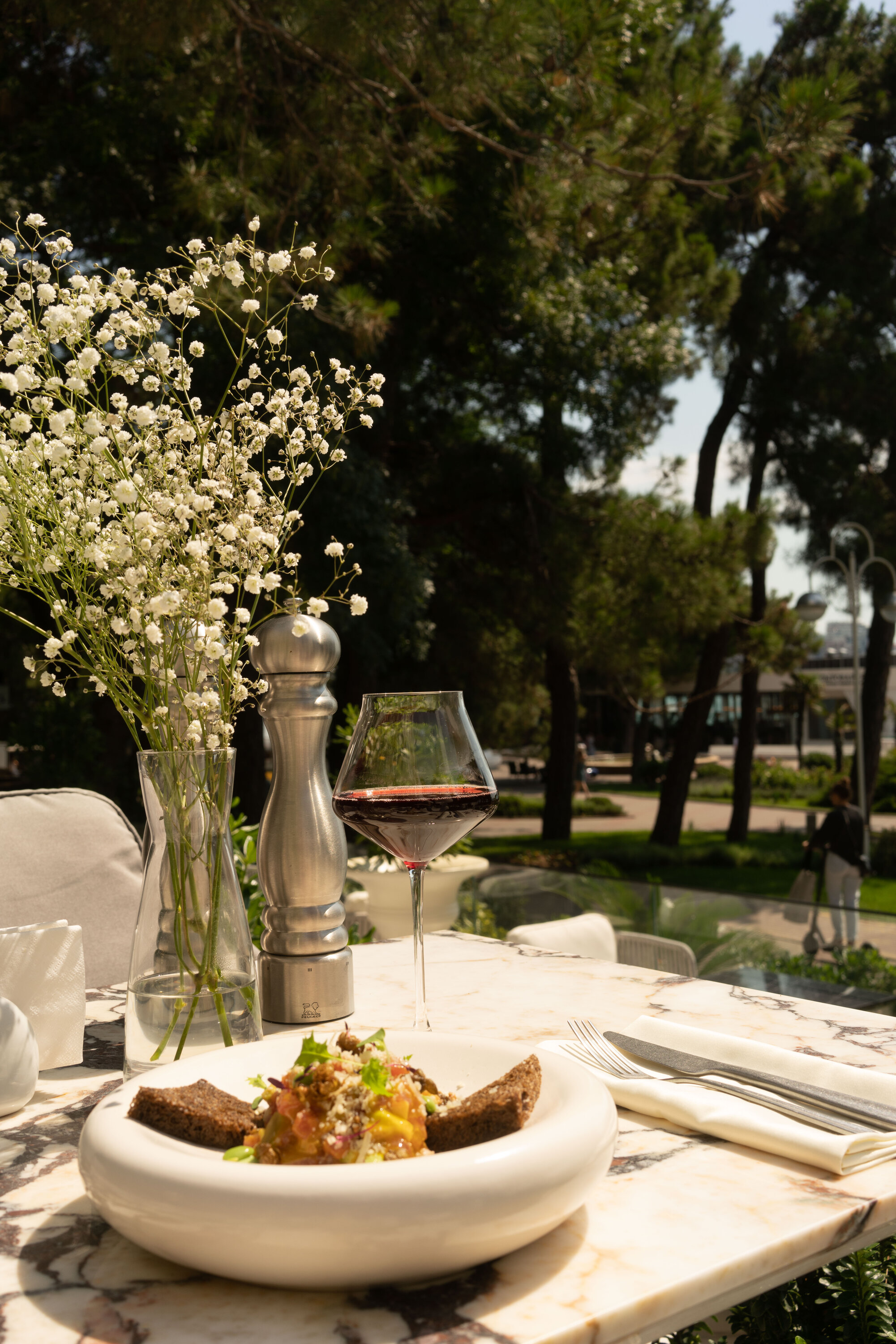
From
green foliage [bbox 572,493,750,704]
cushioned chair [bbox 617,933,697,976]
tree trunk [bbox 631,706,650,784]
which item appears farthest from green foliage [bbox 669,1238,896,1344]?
tree trunk [bbox 631,706,650,784]

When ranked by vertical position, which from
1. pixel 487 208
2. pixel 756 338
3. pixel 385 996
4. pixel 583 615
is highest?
pixel 756 338

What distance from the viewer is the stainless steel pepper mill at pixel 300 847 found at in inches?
53.7

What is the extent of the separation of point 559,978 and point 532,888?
305 cm

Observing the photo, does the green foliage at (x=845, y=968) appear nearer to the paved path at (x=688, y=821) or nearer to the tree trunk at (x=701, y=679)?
the tree trunk at (x=701, y=679)

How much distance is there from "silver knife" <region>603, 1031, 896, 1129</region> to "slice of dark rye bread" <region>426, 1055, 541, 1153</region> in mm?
319

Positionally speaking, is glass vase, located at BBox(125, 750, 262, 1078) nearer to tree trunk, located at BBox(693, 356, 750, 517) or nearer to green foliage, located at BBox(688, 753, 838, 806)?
tree trunk, located at BBox(693, 356, 750, 517)

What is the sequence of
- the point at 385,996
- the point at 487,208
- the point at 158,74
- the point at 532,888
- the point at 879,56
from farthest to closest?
the point at 879,56
the point at 487,208
the point at 158,74
the point at 532,888
the point at 385,996

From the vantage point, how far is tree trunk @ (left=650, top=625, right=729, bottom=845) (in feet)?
42.9

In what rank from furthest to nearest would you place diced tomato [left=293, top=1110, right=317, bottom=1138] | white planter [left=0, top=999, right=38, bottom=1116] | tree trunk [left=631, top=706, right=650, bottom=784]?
tree trunk [left=631, top=706, right=650, bottom=784] → white planter [left=0, top=999, right=38, bottom=1116] → diced tomato [left=293, top=1110, right=317, bottom=1138]

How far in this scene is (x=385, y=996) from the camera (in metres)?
1.56

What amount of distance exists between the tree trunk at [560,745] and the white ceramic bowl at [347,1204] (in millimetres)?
10436

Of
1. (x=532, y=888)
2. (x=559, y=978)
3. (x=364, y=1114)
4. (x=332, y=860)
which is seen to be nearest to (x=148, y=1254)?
(x=364, y=1114)

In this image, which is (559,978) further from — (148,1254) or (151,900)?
(148,1254)

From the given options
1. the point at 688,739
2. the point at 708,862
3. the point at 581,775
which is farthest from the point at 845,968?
the point at 581,775
